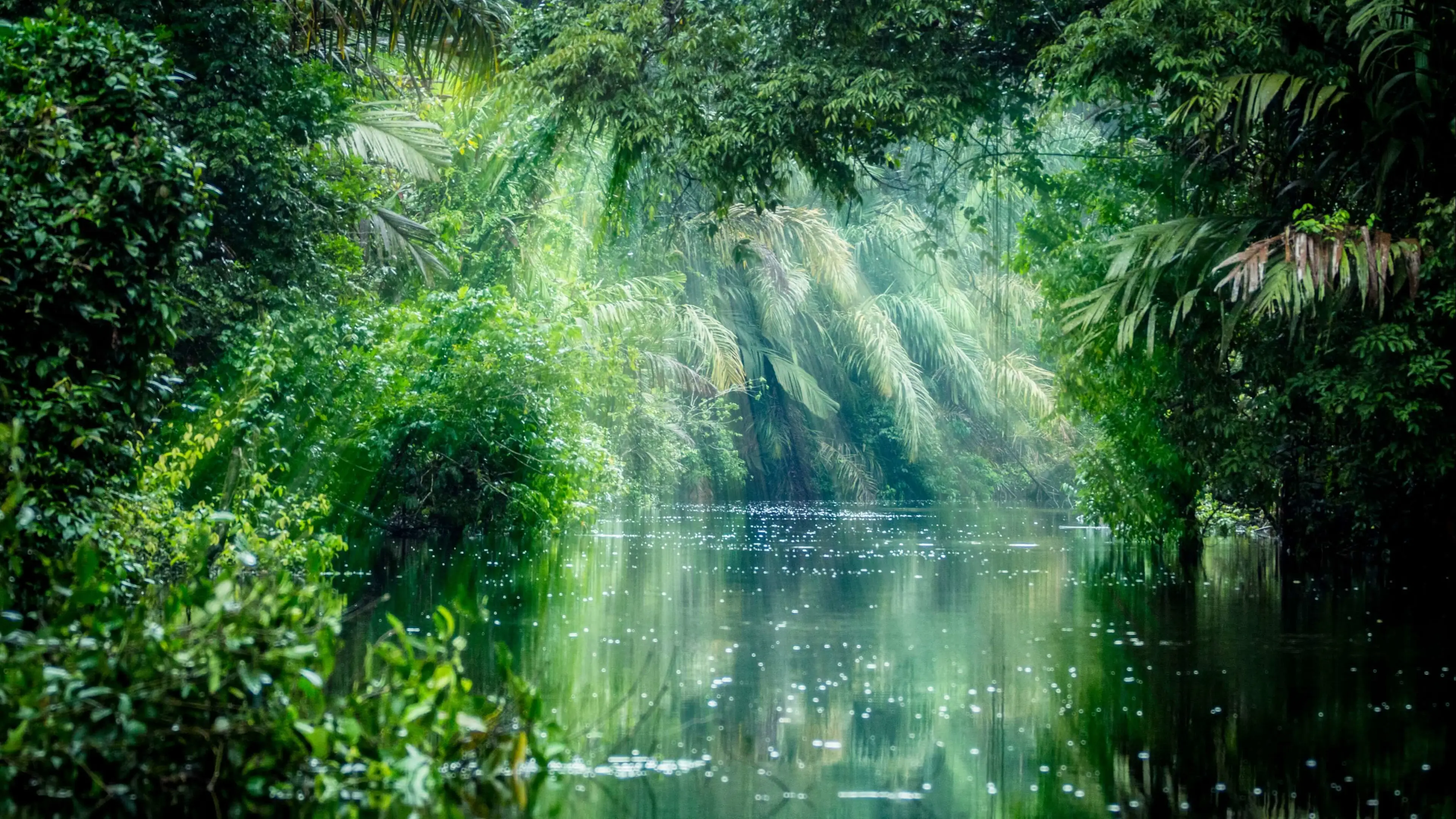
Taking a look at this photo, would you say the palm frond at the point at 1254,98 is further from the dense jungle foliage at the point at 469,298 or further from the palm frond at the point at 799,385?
the palm frond at the point at 799,385

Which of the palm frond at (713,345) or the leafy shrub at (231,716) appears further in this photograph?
the palm frond at (713,345)

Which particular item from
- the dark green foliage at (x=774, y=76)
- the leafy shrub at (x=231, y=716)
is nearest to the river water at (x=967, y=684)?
the leafy shrub at (x=231, y=716)

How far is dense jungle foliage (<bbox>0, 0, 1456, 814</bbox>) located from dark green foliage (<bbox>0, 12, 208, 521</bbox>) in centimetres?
2

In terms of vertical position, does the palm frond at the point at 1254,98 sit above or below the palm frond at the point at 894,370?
below

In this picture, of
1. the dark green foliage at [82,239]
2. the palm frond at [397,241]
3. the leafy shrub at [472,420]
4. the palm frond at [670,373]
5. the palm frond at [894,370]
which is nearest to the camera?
the dark green foliage at [82,239]

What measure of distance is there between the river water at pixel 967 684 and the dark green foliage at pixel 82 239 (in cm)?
230

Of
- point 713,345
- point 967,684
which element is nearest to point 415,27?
point 967,684

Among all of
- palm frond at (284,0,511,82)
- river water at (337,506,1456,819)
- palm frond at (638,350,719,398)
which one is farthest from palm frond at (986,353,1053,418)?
palm frond at (284,0,511,82)

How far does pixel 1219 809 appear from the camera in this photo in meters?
4.83

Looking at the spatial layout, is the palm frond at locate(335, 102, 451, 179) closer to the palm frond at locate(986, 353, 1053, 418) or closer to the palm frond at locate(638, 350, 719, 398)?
the palm frond at locate(638, 350, 719, 398)

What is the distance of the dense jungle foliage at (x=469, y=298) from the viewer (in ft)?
16.6

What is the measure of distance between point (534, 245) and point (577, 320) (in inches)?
310

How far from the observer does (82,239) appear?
276 inches

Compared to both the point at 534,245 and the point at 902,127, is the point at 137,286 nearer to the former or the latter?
the point at 902,127
